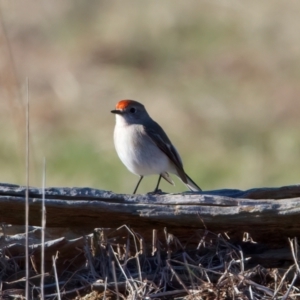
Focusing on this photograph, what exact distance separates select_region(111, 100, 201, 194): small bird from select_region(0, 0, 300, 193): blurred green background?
11.0ft

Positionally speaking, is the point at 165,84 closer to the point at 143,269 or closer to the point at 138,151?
the point at 138,151

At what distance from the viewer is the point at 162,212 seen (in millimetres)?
5164

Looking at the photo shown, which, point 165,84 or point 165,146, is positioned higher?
point 165,84

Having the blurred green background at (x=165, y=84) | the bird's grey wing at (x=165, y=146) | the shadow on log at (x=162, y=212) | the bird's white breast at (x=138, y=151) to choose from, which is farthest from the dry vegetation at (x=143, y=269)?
the blurred green background at (x=165, y=84)

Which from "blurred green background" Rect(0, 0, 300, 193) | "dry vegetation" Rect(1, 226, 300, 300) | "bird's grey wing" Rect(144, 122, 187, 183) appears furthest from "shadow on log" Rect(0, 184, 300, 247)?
"blurred green background" Rect(0, 0, 300, 193)

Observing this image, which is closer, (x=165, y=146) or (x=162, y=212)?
(x=162, y=212)

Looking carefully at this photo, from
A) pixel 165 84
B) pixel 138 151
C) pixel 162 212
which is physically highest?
pixel 165 84

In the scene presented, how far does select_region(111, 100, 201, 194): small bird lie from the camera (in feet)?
27.8

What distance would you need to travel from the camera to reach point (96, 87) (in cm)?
1830

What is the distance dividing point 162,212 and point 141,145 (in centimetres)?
342

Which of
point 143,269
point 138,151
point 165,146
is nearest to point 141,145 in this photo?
point 138,151

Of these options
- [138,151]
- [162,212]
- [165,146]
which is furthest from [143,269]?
[165,146]

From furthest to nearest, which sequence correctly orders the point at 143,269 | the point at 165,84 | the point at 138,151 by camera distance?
the point at 165,84 → the point at 138,151 → the point at 143,269

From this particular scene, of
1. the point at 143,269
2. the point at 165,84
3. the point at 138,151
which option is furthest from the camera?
the point at 165,84
